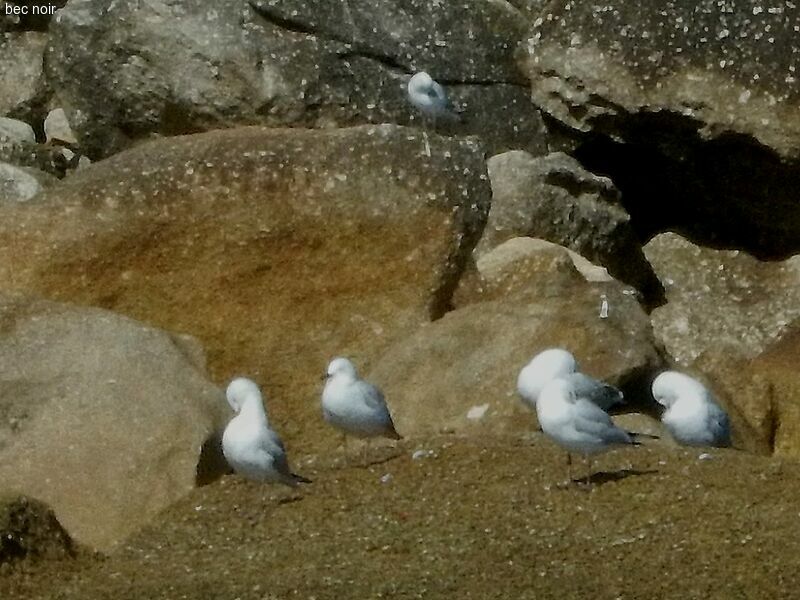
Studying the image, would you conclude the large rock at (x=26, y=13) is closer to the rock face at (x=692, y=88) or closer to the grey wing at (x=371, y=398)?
the rock face at (x=692, y=88)

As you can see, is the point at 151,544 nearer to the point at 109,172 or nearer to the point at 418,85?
the point at 109,172

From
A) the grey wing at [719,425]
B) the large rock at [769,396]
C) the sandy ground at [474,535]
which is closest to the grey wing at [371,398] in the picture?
the sandy ground at [474,535]

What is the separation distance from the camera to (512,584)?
7.80 m

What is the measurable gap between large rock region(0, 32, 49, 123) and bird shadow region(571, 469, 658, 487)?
13.3 meters

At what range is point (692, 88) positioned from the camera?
1573cm

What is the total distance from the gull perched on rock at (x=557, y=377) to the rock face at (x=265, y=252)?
2.07 meters

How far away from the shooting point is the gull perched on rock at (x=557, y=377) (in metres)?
10.2

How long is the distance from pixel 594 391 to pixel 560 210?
5519 mm

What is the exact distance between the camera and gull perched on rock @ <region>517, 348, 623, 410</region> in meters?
10.2

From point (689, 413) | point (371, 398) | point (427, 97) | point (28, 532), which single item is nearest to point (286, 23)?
point (427, 97)

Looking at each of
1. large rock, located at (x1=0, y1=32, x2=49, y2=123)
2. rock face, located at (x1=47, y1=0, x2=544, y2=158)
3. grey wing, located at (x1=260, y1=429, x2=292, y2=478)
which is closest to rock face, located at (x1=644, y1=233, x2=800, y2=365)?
rock face, located at (x1=47, y1=0, x2=544, y2=158)

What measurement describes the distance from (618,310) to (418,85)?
4.66 meters

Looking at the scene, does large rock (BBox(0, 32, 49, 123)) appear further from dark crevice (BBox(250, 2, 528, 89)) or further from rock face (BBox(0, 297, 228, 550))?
rock face (BBox(0, 297, 228, 550))

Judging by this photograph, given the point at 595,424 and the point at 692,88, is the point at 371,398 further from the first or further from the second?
the point at 692,88
